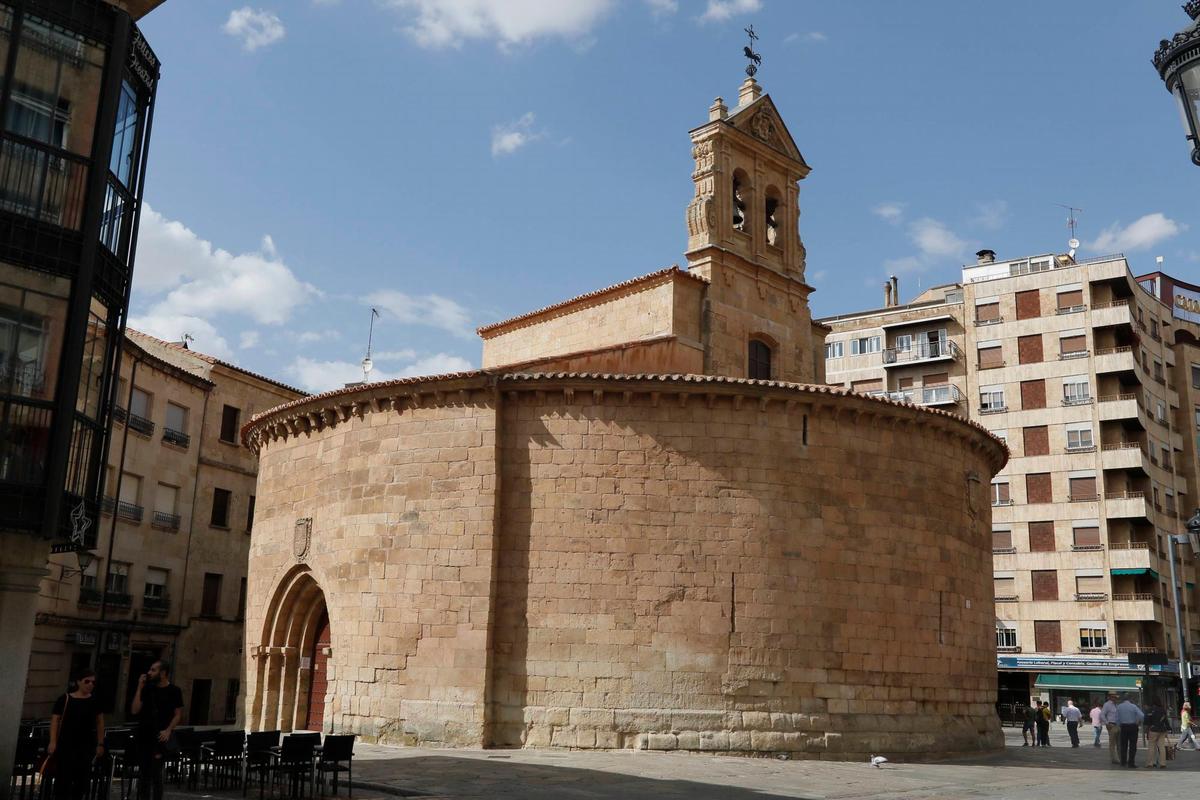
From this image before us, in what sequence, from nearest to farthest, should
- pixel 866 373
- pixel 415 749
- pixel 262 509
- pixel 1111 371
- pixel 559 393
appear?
1. pixel 415 749
2. pixel 559 393
3. pixel 262 509
4. pixel 1111 371
5. pixel 866 373

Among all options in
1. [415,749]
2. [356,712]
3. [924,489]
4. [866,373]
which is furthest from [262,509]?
[866,373]

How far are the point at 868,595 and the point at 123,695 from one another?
62.3ft

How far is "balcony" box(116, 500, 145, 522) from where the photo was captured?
26328mm

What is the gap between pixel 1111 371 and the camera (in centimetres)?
4203

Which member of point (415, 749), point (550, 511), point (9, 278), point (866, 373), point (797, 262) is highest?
point (866, 373)

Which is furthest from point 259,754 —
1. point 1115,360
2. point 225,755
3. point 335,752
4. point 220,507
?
point 1115,360

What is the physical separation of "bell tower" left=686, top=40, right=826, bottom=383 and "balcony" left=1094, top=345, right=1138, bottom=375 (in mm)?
20421

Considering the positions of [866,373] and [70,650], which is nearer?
[70,650]

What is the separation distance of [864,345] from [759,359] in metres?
25.3

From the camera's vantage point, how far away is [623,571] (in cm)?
1720

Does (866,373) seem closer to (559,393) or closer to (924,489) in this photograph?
(924,489)

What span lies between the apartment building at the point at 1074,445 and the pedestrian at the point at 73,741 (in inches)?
1369

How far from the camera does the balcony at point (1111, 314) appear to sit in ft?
138

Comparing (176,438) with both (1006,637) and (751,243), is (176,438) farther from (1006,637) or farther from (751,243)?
(1006,637)
